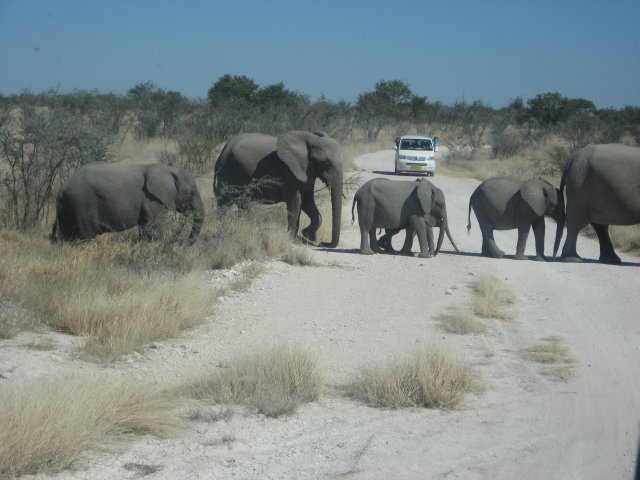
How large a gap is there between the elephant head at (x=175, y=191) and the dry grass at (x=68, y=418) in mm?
6934

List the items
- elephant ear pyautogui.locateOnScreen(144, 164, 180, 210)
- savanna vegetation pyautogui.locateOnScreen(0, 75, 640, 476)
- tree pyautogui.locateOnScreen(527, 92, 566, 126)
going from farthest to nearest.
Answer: tree pyautogui.locateOnScreen(527, 92, 566, 126) → elephant ear pyautogui.locateOnScreen(144, 164, 180, 210) → savanna vegetation pyautogui.locateOnScreen(0, 75, 640, 476)

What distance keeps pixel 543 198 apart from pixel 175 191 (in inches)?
256

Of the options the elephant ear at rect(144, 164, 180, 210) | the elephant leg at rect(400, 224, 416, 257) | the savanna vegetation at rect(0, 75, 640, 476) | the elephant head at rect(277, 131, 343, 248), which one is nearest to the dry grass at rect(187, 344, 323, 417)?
the savanna vegetation at rect(0, 75, 640, 476)

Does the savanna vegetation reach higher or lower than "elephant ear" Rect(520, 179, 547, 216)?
lower

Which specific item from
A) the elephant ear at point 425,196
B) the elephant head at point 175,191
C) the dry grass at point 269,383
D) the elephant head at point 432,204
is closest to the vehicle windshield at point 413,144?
the elephant head at point 432,204

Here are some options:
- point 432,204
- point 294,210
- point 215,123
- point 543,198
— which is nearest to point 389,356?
point 432,204

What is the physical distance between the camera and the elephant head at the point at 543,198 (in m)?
15.6

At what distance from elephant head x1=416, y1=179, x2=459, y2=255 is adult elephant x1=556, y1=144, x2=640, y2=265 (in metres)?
2.27

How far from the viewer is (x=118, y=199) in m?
13.3

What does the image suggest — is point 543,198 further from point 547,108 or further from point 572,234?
point 547,108

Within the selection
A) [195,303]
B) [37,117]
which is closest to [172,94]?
[37,117]

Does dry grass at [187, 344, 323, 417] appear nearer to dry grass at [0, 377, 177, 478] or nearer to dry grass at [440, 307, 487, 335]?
dry grass at [0, 377, 177, 478]

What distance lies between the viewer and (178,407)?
6668mm

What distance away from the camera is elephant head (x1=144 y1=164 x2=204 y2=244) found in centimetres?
1330
